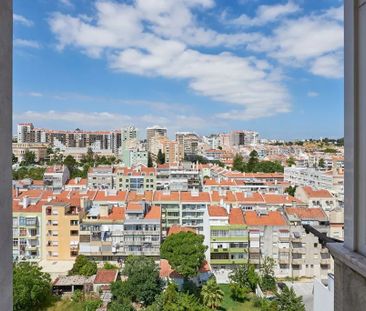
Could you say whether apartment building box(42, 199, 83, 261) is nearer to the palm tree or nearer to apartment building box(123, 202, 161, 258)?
apartment building box(123, 202, 161, 258)

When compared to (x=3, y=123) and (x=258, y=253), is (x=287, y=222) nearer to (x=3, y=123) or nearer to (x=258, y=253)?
(x=258, y=253)

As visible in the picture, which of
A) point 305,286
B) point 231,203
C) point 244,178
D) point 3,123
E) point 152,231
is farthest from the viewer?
point 244,178

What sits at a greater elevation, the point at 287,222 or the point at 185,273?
the point at 287,222

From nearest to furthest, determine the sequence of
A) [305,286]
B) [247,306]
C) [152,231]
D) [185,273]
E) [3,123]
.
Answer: [3,123] < [247,306] < [185,273] < [305,286] < [152,231]

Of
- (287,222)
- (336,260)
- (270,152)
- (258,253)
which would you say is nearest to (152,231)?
(258,253)

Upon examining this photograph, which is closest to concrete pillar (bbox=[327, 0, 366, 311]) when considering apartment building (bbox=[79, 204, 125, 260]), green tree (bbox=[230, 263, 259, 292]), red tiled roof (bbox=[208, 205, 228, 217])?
green tree (bbox=[230, 263, 259, 292])

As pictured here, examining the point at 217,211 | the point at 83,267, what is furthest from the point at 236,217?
the point at 83,267

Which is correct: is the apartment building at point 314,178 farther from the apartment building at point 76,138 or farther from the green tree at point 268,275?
the apartment building at point 76,138
